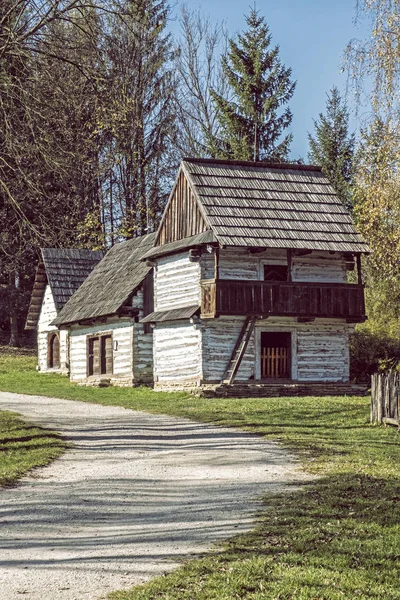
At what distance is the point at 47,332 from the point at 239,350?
19.5 meters

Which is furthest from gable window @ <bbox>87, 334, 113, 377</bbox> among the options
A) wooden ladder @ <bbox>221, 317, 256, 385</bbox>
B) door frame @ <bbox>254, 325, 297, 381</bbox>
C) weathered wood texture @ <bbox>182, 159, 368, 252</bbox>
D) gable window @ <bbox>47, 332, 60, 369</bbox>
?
weathered wood texture @ <bbox>182, 159, 368, 252</bbox>

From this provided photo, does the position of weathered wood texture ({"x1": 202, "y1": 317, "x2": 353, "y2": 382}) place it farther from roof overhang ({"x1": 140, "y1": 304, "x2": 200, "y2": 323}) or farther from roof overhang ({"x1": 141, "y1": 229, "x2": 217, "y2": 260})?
roof overhang ({"x1": 141, "y1": 229, "x2": 217, "y2": 260})

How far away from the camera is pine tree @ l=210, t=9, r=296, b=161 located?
5556 cm

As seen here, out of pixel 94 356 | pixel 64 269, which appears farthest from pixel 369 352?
pixel 64 269

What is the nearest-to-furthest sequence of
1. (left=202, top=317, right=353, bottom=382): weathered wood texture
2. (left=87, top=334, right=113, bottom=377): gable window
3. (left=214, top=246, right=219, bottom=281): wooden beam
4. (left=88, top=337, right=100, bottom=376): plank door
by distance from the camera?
(left=214, top=246, right=219, bottom=281): wooden beam → (left=202, top=317, right=353, bottom=382): weathered wood texture → (left=87, top=334, right=113, bottom=377): gable window → (left=88, top=337, right=100, bottom=376): plank door

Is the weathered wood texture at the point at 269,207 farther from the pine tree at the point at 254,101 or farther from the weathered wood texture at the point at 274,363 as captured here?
the pine tree at the point at 254,101

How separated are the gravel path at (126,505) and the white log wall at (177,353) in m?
13.2

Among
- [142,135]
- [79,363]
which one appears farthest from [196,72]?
[79,363]

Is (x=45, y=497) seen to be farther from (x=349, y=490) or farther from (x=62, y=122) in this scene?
(x=62, y=122)

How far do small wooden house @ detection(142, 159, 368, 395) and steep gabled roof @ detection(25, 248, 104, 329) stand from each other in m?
13.0

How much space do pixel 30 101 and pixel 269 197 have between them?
16.4 m

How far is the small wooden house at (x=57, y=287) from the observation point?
48656 mm

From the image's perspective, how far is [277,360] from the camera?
34594mm

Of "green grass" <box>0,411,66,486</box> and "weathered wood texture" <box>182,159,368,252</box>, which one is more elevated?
"weathered wood texture" <box>182,159,368,252</box>
